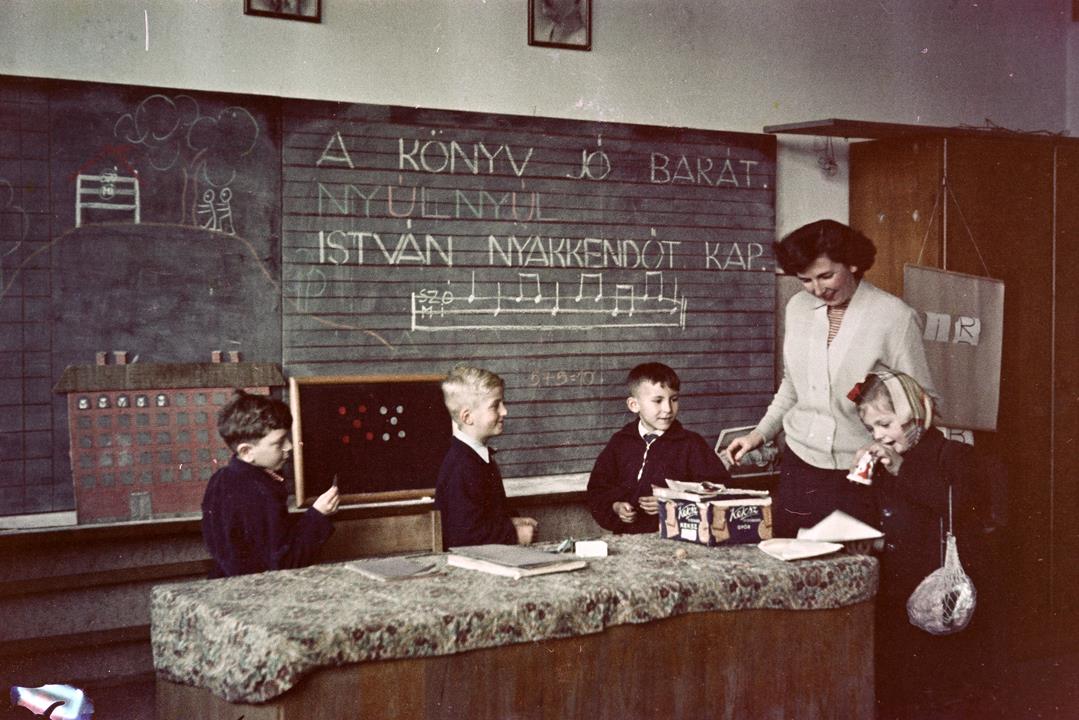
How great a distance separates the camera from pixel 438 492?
11.3ft

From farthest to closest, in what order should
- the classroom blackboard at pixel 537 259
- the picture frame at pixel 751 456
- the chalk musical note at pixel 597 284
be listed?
the picture frame at pixel 751 456 → the chalk musical note at pixel 597 284 → the classroom blackboard at pixel 537 259

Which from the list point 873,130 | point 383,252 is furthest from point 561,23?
point 873,130

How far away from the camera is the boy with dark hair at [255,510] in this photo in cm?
302

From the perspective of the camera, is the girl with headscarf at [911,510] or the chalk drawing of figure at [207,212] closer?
the girl with headscarf at [911,510]

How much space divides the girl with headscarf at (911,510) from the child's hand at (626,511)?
0.83 m

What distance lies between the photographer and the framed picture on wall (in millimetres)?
4477

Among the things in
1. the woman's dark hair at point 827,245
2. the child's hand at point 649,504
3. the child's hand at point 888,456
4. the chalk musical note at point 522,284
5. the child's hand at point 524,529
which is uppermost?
the woman's dark hair at point 827,245

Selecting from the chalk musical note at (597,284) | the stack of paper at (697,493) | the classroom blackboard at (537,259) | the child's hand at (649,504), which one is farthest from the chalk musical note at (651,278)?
A: the stack of paper at (697,493)

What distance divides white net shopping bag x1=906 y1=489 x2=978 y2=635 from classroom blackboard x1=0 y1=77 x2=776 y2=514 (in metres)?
1.50

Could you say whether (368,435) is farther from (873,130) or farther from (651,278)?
(873,130)

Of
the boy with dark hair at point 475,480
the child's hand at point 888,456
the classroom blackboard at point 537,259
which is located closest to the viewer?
the boy with dark hair at point 475,480

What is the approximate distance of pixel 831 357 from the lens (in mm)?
3945

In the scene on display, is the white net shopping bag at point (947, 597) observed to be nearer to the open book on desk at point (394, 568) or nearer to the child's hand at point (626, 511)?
the child's hand at point (626, 511)

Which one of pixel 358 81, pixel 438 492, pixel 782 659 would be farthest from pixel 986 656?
pixel 358 81
